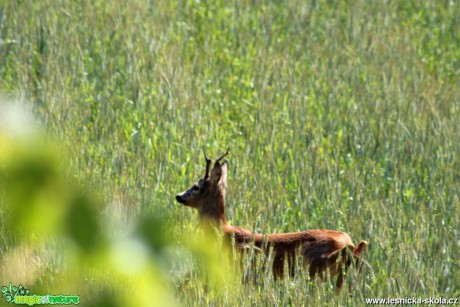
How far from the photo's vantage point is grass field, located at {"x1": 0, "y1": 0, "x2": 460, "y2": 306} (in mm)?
5508

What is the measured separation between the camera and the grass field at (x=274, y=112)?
5.51 meters

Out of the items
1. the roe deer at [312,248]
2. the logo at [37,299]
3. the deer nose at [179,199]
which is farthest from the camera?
the deer nose at [179,199]

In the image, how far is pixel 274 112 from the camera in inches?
326

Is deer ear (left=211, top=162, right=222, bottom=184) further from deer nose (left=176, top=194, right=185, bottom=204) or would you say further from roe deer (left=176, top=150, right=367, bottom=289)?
roe deer (left=176, top=150, right=367, bottom=289)

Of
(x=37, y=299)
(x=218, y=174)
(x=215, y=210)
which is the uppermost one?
(x=37, y=299)

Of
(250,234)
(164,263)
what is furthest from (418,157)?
(164,263)

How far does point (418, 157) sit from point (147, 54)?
123 inches

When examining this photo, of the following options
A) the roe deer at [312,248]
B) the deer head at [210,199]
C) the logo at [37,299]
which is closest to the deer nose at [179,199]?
the deer head at [210,199]

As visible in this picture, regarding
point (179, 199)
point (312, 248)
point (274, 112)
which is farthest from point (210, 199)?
point (274, 112)

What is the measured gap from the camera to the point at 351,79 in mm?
9375

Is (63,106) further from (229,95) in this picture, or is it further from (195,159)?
(229,95)

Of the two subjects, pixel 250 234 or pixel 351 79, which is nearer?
pixel 250 234

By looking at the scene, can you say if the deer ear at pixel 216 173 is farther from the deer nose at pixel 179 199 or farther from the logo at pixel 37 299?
the logo at pixel 37 299

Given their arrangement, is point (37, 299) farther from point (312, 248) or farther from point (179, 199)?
point (179, 199)
